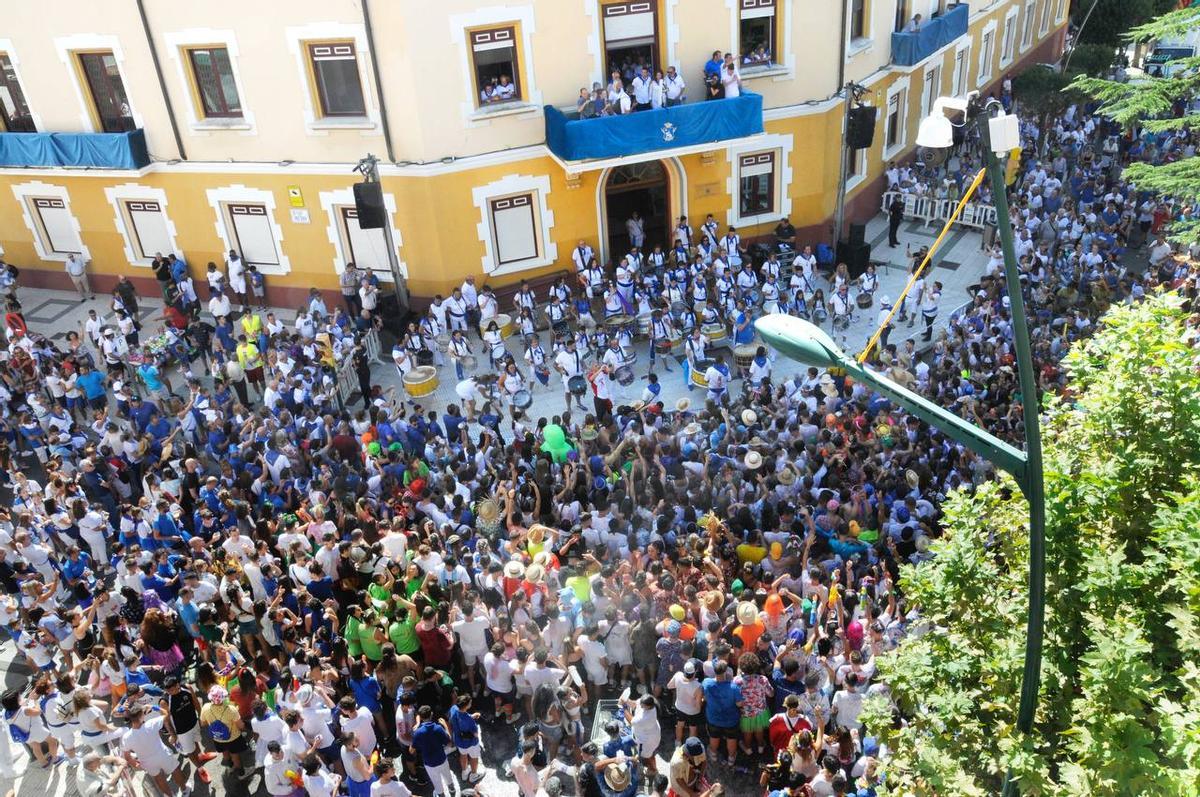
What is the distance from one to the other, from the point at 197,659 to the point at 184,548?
6.92 feet

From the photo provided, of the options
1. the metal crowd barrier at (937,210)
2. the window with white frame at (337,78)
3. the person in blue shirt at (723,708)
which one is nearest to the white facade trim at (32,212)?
the window with white frame at (337,78)

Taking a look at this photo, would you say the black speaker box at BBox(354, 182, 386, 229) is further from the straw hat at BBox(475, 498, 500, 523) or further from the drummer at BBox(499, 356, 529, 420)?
the straw hat at BBox(475, 498, 500, 523)

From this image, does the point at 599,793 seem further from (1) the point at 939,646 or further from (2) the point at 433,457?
(2) the point at 433,457

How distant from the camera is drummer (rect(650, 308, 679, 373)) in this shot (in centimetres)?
1839

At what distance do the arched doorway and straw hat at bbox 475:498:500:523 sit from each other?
10.7 metres

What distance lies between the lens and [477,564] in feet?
37.1

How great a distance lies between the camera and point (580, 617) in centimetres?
1046

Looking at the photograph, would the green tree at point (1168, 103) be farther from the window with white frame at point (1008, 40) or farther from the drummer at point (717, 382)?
the window with white frame at point (1008, 40)

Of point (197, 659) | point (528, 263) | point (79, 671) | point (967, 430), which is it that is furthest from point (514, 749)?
point (528, 263)

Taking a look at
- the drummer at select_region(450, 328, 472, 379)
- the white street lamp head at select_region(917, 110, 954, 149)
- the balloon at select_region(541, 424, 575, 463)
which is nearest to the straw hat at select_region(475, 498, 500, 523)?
the balloon at select_region(541, 424, 575, 463)

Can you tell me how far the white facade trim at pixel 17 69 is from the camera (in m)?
21.2

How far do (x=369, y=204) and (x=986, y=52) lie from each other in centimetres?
2321

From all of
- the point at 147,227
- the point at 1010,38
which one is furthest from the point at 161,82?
the point at 1010,38

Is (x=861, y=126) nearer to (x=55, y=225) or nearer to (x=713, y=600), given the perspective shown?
(x=713, y=600)
